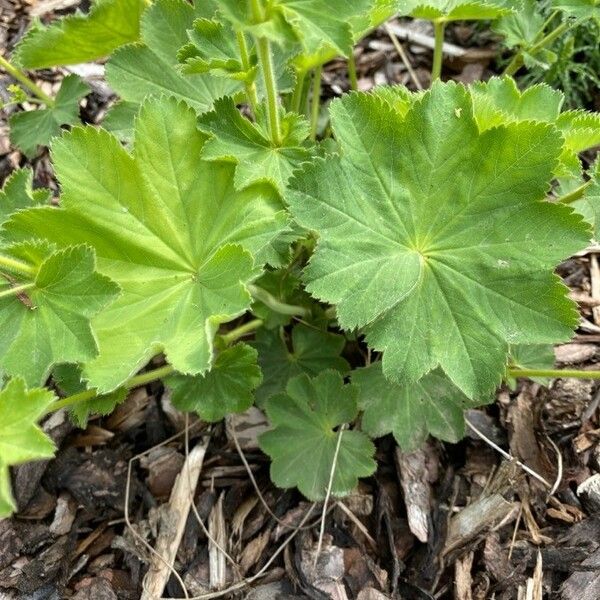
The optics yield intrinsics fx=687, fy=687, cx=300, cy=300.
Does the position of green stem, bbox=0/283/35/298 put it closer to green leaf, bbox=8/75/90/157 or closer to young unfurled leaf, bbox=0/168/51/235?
young unfurled leaf, bbox=0/168/51/235

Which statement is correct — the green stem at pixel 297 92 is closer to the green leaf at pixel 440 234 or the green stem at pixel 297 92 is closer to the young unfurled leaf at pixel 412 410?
the green leaf at pixel 440 234

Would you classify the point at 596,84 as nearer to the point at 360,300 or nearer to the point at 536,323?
the point at 536,323

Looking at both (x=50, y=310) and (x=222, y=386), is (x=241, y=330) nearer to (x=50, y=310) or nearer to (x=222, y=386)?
(x=222, y=386)

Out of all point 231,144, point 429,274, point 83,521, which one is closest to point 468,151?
point 429,274

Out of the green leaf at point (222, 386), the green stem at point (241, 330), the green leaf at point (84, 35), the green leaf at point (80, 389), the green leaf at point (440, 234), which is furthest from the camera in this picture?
the green stem at point (241, 330)

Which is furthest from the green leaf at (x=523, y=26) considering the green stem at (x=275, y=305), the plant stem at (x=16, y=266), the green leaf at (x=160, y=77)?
the plant stem at (x=16, y=266)

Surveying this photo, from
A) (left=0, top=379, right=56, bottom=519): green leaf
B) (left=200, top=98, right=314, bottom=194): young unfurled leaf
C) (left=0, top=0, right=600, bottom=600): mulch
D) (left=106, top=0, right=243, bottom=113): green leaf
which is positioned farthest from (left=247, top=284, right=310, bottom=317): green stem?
(left=0, top=379, right=56, bottom=519): green leaf
